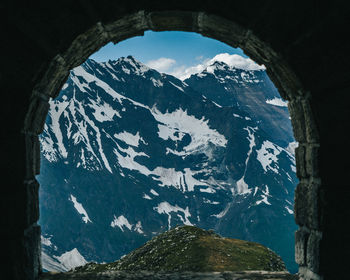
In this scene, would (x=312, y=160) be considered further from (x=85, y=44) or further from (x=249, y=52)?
(x=85, y=44)

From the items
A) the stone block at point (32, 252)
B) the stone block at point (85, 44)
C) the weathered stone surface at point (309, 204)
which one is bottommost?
the stone block at point (32, 252)

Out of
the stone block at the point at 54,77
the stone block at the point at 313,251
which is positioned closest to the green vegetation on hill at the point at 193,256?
the stone block at the point at 313,251

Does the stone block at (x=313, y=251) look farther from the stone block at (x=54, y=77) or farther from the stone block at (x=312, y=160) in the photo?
the stone block at (x=54, y=77)

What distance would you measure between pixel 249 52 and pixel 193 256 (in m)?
12.2

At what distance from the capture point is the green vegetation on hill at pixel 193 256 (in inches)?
538

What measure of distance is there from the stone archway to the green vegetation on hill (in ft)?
28.2

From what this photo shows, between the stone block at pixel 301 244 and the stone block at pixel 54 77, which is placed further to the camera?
the stone block at pixel 301 244

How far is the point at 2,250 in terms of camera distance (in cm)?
438

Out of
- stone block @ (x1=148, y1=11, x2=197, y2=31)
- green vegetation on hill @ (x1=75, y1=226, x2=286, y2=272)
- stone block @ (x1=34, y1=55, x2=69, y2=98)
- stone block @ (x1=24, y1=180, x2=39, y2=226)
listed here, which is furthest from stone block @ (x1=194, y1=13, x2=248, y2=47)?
green vegetation on hill @ (x1=75, y1=226, x2=286, y2=272)

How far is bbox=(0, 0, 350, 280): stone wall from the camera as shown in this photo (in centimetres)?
418

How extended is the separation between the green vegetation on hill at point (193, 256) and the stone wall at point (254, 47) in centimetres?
897

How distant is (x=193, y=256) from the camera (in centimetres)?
1486

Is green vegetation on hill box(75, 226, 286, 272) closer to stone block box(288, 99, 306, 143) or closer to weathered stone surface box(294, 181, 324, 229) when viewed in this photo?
weathered stone surface box(294, 181, 324, 229)

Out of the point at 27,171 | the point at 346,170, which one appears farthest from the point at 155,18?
the point at 346,170
